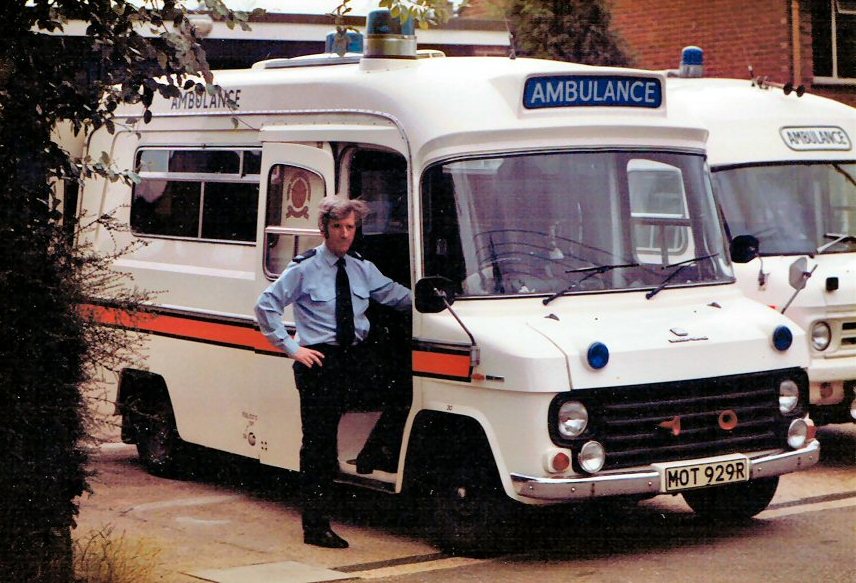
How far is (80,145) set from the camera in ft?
41.0

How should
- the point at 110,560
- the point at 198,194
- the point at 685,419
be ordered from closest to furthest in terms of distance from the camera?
the point at 110,560 → the point at 685,419 → the point at 198,194

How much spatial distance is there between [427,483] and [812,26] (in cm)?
1535

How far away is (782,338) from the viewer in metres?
8.83

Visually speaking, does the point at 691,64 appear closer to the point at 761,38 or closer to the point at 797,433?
the point at 797,433

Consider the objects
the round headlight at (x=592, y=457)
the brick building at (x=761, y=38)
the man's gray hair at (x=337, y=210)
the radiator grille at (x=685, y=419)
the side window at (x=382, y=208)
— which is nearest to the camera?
the round headlight at (x=592, y=457)

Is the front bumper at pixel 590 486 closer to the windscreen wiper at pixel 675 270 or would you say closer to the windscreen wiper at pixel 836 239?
the windscreen wiper at pixel 675 270

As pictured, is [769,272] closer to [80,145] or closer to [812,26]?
[80,145]

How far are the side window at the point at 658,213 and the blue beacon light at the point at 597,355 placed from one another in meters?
1.07

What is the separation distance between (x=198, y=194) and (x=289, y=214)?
1.34 meters

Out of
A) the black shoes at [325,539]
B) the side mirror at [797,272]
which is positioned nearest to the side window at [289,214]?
the black shoes at [325,539]

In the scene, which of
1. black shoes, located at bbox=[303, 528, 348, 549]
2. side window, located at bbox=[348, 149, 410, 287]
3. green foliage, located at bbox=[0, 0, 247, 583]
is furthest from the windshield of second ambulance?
green foliage, located at bbox=[0, 0, 247, 583]

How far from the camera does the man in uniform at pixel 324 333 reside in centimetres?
887

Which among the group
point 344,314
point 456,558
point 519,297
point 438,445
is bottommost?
point 456,558

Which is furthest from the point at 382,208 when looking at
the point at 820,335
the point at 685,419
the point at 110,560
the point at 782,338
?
the point at 820,335
